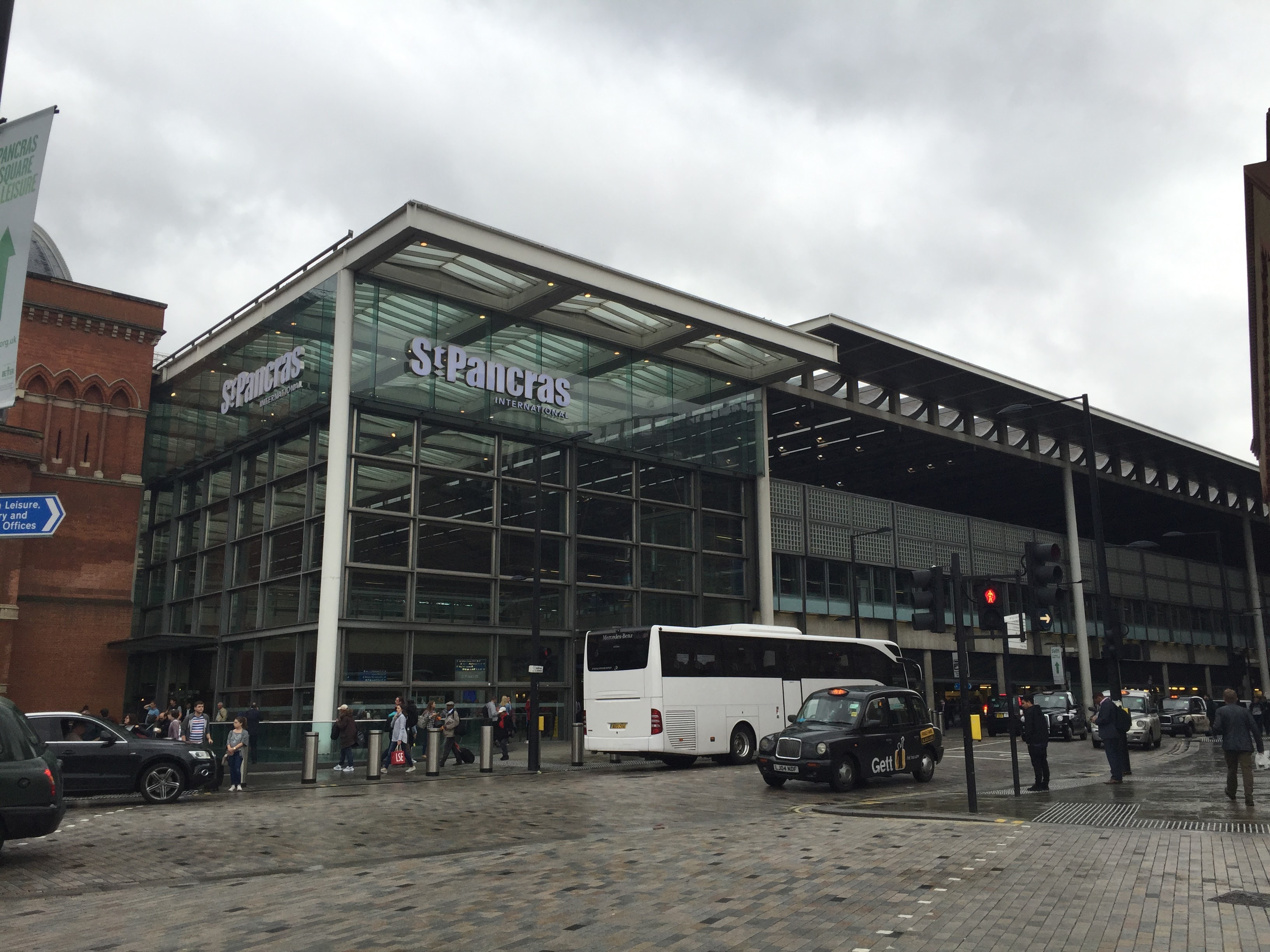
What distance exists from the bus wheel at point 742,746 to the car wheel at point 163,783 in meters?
13.4

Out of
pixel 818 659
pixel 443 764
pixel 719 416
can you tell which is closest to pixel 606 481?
pixel 719 416

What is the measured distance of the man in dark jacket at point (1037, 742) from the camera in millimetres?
17906

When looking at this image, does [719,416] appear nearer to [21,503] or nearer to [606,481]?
[606,481]

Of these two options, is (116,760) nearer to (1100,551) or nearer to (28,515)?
(28,515)

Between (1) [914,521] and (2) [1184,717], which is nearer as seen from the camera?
(2) [1184,717]

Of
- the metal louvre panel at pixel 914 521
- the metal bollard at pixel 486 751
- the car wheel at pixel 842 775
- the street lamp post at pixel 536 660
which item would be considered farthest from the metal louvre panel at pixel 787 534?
the car wheel at pixel 842 775

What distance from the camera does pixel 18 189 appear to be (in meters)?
7.27

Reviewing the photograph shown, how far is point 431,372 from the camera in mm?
31625

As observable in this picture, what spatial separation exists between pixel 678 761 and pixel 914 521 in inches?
1025

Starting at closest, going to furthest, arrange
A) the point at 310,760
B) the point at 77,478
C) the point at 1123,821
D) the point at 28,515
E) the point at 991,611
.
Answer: the point at 28,515 → the point at 1123,821 → the point at 991,611 → the point at 310,760 → the point at 77,478

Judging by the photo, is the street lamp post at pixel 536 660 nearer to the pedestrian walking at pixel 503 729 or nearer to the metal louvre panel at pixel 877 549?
the pedestrian walking at pixel 503 729

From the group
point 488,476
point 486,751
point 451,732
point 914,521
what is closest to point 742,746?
point 486,751

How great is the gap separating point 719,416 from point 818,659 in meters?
12.5

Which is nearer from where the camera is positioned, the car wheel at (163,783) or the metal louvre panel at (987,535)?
the car wheel at (163,783)
